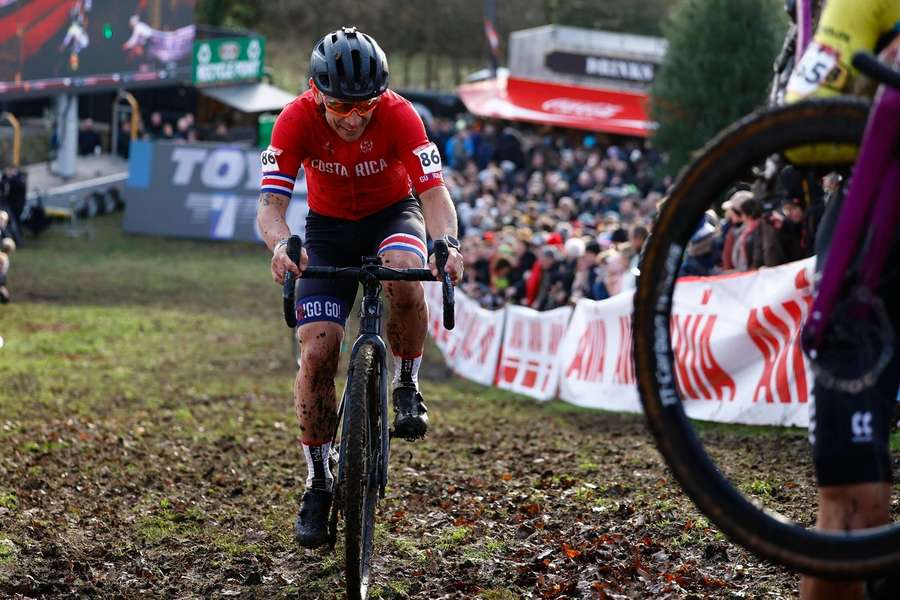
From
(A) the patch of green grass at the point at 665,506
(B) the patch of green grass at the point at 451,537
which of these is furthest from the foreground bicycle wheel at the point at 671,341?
(A) the patch of green grass at the point at 665,506

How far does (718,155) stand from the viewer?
123 inches

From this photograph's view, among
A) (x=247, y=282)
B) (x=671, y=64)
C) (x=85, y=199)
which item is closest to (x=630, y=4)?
(x=671, y=64)

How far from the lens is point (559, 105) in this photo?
136 ft

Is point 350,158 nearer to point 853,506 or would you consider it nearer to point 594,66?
point 853,506

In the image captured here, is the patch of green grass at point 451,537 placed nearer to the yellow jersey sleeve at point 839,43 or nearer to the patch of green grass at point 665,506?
the patch of green grass at point 665,506

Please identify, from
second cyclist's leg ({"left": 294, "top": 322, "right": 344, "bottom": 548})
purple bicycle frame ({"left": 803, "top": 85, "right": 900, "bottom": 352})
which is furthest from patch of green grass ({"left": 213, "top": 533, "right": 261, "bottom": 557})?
purple bicycle frame ({"left": 803, "top": 85, "right": 900, "bottom": 352})

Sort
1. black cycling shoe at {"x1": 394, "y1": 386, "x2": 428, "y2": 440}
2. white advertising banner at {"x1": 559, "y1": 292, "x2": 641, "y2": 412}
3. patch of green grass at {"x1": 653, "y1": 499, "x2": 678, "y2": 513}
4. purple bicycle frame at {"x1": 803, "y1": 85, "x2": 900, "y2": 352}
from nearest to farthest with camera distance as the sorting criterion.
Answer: purple bicycle frame at {"x1": 803, "y1": 85, "x2": 900, "y2": 352}, black cycling shoe at {"x1": 394, "y1": 386, "x2": 428, "y2": 440}, patch of green grass at {"x1": 653, "y1": 499, "x2": 678, "y2": 513}, white advertising banner at {"x1": 559, "y1": 292, "x2": 641, "y2": 412}

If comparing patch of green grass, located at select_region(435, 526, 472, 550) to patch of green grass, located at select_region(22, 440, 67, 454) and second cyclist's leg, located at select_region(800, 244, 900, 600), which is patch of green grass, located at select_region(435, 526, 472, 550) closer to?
second cyclist's leg, located at select_region(800, 244, 900, 600)

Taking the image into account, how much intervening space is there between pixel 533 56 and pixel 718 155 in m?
41.9

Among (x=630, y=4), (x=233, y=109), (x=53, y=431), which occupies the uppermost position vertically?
(x=630, y=4)

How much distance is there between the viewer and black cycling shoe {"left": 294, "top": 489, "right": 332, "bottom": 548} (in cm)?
589

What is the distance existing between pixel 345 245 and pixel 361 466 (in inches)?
53.2

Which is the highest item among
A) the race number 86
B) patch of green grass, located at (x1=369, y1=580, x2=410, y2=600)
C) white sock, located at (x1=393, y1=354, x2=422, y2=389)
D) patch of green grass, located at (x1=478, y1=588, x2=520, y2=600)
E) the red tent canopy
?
the red tent canopy

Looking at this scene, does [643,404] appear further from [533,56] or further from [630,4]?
[630,4]
